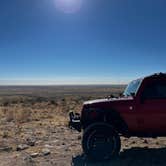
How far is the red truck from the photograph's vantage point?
9.45 m

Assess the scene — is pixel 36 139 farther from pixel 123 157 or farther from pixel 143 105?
pixel 143 105

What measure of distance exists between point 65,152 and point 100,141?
75.9 inches

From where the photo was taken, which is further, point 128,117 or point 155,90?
point 155,90

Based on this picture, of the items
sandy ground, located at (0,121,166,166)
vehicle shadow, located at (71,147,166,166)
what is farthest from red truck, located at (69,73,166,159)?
sandy ground, located at (0,121,166,166)

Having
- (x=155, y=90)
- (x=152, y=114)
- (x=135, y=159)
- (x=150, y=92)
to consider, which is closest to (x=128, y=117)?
(x=152, y=114)

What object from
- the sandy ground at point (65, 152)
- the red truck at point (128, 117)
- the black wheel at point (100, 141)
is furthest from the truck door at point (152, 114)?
the sandy ground at point (65, 152)

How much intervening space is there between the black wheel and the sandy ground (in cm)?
21

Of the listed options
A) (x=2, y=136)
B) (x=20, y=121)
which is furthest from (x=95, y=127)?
(x=20, y=121)

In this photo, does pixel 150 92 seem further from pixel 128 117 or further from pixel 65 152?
pixel 65 152

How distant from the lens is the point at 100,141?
31.5ft

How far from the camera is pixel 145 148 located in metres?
11.4

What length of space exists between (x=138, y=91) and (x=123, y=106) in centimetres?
58

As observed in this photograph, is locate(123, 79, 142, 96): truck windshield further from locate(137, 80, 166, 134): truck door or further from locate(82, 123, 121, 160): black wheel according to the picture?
locate(82, 123, 121, 160): black wheel

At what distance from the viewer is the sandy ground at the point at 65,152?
31.6 ft
